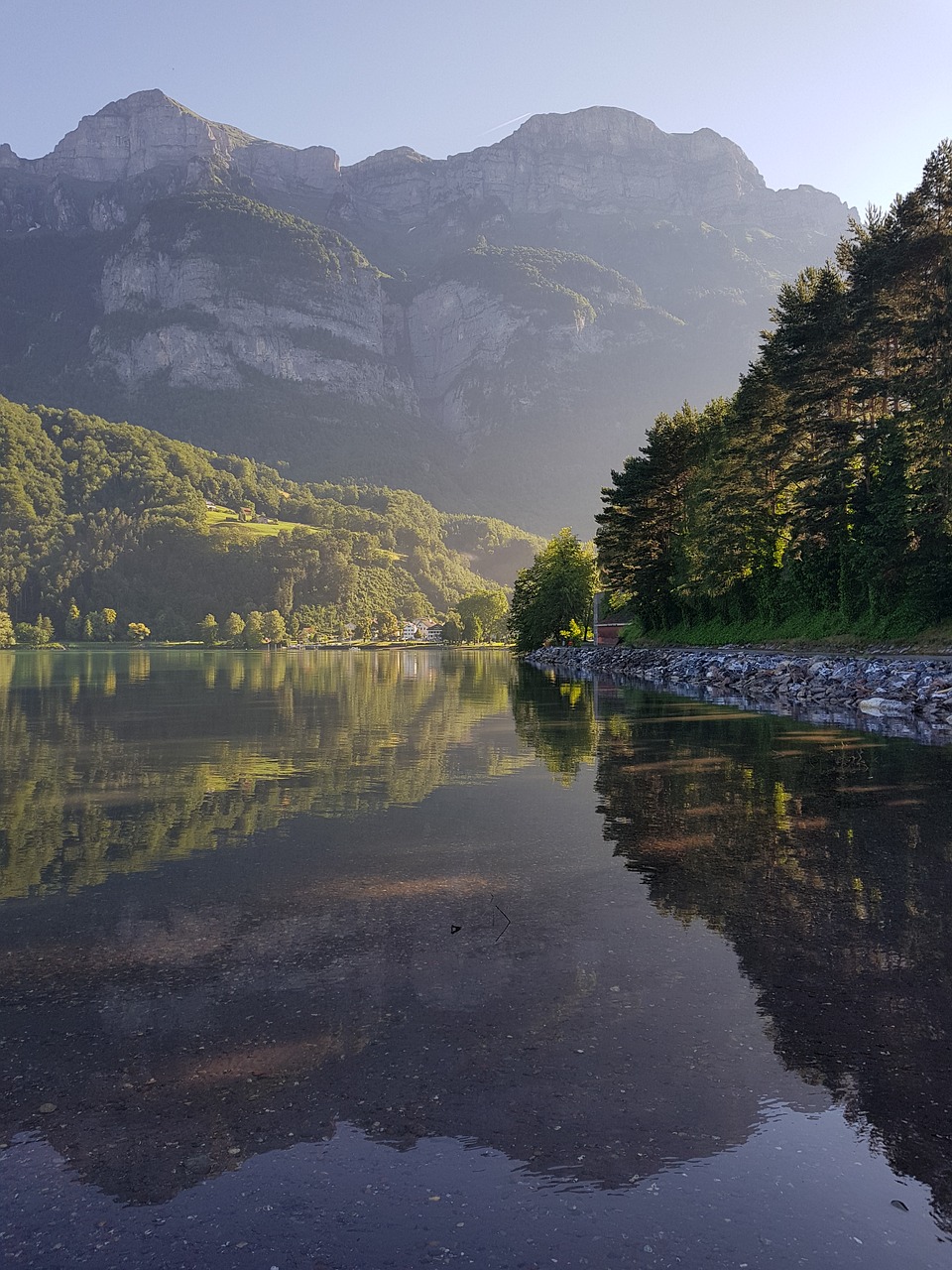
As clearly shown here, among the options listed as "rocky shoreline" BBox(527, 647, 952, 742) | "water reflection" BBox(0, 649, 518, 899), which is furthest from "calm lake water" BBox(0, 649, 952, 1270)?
"rocky shoreline" BBox(527, 647, 952, 742)

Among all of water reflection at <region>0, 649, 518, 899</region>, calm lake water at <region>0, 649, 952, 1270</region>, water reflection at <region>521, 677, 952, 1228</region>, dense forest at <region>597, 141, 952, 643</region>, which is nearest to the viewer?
calm lake water at <region>0, 649, 952, 1270</region>

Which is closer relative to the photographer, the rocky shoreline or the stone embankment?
the rocky shoreline

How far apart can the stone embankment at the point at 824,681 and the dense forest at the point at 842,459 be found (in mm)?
5030

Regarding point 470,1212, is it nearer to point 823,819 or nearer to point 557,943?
point 557,943

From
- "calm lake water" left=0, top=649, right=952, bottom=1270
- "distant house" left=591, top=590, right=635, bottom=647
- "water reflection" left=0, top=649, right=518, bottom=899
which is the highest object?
"distant house" left=591, top=590, right=635, bottom=647

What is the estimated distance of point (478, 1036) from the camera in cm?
545

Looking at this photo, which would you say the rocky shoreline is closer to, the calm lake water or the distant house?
the calm lake water

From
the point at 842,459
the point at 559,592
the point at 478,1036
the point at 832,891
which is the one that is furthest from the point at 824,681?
the point at 559,592

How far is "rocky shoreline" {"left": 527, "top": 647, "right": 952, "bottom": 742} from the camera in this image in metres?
25.9

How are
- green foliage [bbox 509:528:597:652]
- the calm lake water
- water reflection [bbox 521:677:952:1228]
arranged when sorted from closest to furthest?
1. the calm lake water
2. water reflection [bbox 521:677:952:1228]
3. green foliage [bbox 509:528:597:652]

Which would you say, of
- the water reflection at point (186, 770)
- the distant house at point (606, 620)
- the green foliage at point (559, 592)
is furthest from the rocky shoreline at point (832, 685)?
the green foliage at point (559, 592)

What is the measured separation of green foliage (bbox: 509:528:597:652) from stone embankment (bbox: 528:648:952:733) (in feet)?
154

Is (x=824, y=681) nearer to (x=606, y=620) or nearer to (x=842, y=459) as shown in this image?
(x=842, y=459)

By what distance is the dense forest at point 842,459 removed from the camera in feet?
123
